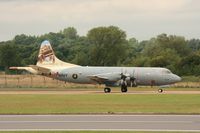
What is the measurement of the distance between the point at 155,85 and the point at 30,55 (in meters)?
83.0

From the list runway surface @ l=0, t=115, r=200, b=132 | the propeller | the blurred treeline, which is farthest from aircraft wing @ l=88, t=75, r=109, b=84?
the blurred treeline

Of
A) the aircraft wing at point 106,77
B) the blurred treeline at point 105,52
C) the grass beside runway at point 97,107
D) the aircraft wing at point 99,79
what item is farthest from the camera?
the blurred treeline at point 105,52

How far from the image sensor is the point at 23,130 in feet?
65.2

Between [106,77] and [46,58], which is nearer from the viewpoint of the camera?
[106,77]

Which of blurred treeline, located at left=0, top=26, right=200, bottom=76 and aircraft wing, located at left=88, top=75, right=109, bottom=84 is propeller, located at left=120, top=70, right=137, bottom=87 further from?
blurred treeline, located at left=0, top=26, right=200, bottom=76

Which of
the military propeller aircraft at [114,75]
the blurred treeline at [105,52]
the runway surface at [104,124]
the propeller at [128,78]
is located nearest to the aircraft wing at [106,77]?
the military propeller aircraft at [114,75]

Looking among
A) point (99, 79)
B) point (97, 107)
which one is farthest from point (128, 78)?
point (97, 107)

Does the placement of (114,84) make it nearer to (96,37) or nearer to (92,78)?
(92,78)

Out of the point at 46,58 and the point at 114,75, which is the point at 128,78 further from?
the point at 46,58

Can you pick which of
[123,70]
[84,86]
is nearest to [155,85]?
[123,70]

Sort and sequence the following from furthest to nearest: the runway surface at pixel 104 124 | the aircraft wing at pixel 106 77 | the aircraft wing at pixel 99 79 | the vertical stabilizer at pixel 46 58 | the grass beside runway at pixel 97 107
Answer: the vertical stabilizer at pixel 46 58 → the aircraft wing at pixel 99 79 → the aircraft wing at pixel 106 77 → the grass beside runway at pixel 97 107 → the runway surface at pixel 104 124

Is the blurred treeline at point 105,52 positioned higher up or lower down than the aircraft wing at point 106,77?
higher up

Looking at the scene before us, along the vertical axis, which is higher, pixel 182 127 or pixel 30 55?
pixel 30 55

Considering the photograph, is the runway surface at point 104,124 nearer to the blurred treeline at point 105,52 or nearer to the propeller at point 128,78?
the propeller at point 128,78
